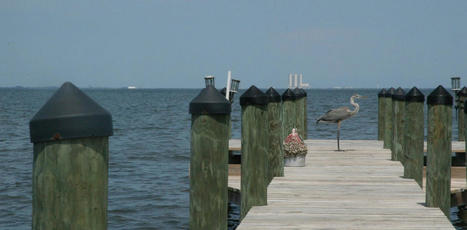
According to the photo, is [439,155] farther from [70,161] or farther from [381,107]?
[381,107]

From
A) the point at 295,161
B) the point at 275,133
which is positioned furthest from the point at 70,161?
the point at 295,161

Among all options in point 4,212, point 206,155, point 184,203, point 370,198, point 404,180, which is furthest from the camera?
point 184,203

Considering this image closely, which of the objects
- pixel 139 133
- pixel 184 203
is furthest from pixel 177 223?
pixel 139 133

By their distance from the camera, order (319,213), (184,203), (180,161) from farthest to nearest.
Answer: (180,161) < (184,203) < (319,213)

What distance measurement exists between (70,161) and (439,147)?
5.33 m

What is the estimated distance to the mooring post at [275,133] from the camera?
8.56 metres

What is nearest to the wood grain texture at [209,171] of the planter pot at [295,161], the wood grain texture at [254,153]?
the wood grain texture at [254,153]

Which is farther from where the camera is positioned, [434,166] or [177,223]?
[177,223]

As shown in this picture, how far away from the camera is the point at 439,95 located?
7191 mm

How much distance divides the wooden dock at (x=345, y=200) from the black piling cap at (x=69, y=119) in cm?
381

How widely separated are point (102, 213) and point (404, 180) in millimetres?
7390

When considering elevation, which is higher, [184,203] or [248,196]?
[248,196]

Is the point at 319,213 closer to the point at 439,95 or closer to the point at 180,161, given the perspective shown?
the point at 439,95

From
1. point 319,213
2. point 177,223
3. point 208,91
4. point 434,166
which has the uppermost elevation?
point 208,91
